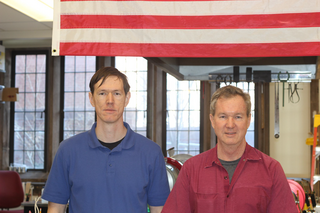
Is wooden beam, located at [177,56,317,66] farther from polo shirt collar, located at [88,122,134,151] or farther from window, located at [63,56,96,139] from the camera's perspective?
window, located at [63,56,96,139]

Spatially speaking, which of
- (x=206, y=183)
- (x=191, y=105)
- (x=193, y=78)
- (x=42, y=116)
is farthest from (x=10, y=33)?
(x=206, y=183)

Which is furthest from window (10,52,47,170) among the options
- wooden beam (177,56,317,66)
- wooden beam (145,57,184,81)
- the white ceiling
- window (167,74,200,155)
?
wooden beam (177,56,317,66)

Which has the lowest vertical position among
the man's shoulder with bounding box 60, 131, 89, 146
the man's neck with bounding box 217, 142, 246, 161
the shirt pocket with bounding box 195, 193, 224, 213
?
the shirt pocket with bounding box 195, 193, 224, 213

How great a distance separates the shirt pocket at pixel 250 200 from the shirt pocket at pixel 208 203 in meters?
0.06

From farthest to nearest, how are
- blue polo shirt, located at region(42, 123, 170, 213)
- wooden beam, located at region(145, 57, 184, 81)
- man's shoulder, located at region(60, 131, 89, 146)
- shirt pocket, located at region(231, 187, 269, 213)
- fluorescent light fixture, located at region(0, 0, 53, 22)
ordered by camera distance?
fluorescent light fixture, located at region(0, 0, 53, 22), wooden beam, located at region(145, 57, 184, 81), man's shoulder, located at region(60, 131, 89, 146), blue polo shirt, located at region(42, 123, 170, 213), shirt pocket, located at region(231, 187, 269, 213)

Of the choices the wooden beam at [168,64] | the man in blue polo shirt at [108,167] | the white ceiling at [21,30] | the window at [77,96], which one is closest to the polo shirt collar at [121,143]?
the man in blue polo shirt at [108,167]

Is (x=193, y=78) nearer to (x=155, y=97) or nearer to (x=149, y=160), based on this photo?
(x=149, y=160)

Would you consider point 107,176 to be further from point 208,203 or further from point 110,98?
point 208,203

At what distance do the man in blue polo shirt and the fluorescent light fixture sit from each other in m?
3.43

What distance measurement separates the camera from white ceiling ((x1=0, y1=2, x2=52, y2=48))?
507 centimetres

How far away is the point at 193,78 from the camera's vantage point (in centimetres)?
281

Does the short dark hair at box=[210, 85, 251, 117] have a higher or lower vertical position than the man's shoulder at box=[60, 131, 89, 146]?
higher

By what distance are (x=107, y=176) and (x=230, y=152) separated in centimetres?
53

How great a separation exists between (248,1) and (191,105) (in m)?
4.76
